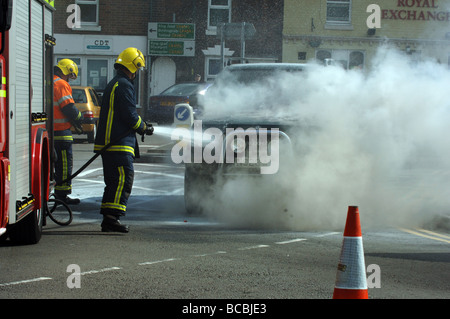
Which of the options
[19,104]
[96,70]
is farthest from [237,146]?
[96,70]

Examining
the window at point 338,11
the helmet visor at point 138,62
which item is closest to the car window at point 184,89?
the window at point 338,11

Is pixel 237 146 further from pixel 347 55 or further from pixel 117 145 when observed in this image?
pixel 347 55

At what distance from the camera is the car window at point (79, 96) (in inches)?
861

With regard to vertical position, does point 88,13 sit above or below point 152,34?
above

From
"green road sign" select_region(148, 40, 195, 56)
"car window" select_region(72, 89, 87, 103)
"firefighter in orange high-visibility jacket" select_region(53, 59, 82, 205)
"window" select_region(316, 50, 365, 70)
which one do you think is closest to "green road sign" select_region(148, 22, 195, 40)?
"green road sign" select_region(148, 40, 195, 56)

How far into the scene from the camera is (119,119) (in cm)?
812

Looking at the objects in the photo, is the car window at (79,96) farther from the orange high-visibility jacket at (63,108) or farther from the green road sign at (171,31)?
the orange high-visibility jacket at (63,108)

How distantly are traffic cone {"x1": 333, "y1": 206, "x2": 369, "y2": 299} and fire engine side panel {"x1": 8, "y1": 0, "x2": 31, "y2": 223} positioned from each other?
249cm

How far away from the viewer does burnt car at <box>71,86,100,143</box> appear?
21172 mm

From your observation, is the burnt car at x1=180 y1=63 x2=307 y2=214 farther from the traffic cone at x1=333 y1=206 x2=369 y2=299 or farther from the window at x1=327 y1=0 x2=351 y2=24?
the window at x1=327 y1=0 x2=351 y2=24

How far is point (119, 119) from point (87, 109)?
13.8m
